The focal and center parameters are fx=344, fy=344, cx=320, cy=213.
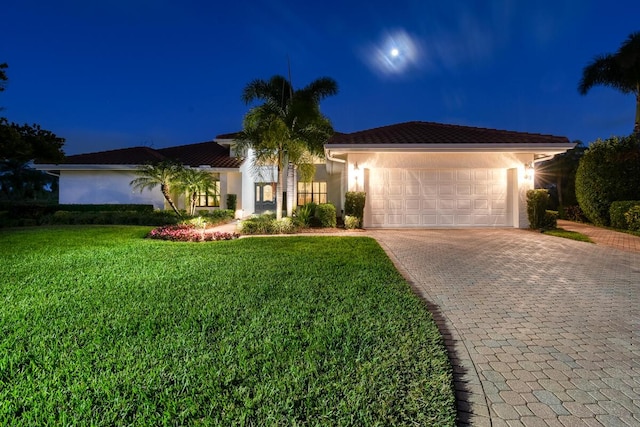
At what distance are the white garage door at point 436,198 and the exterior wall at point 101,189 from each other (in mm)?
12796

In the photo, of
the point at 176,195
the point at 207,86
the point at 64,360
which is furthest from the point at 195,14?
the point at 207,86

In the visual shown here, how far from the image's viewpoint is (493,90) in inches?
2739

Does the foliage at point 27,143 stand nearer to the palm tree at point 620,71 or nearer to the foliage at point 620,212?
the foliage at point 620,212

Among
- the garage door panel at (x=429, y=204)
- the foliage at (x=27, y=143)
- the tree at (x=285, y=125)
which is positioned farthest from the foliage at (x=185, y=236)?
the garage door panel at (x=429, y=204)

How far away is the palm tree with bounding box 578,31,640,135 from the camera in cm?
1895

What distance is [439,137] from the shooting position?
13633 millimetres

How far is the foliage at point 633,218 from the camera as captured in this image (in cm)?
1221

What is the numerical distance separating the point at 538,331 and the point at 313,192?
51.6ft

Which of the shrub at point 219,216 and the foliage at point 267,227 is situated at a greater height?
the shrub at point 219,216

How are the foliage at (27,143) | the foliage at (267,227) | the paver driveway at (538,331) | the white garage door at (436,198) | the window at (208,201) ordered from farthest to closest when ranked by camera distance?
the window at (208,201) < the white garage door at (436,198) < the foliage at (27,143) < the foliage at (267,227) < the paver driveway at (538,331)

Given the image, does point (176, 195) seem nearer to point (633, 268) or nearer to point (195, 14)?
point (195, 14)

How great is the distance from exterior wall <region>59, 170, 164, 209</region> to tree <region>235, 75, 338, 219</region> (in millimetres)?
8184

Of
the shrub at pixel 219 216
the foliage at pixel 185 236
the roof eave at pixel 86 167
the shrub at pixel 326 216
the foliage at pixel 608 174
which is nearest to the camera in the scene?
the foliage at pixel 185 236

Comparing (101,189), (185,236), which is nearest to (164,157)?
(101,189)
